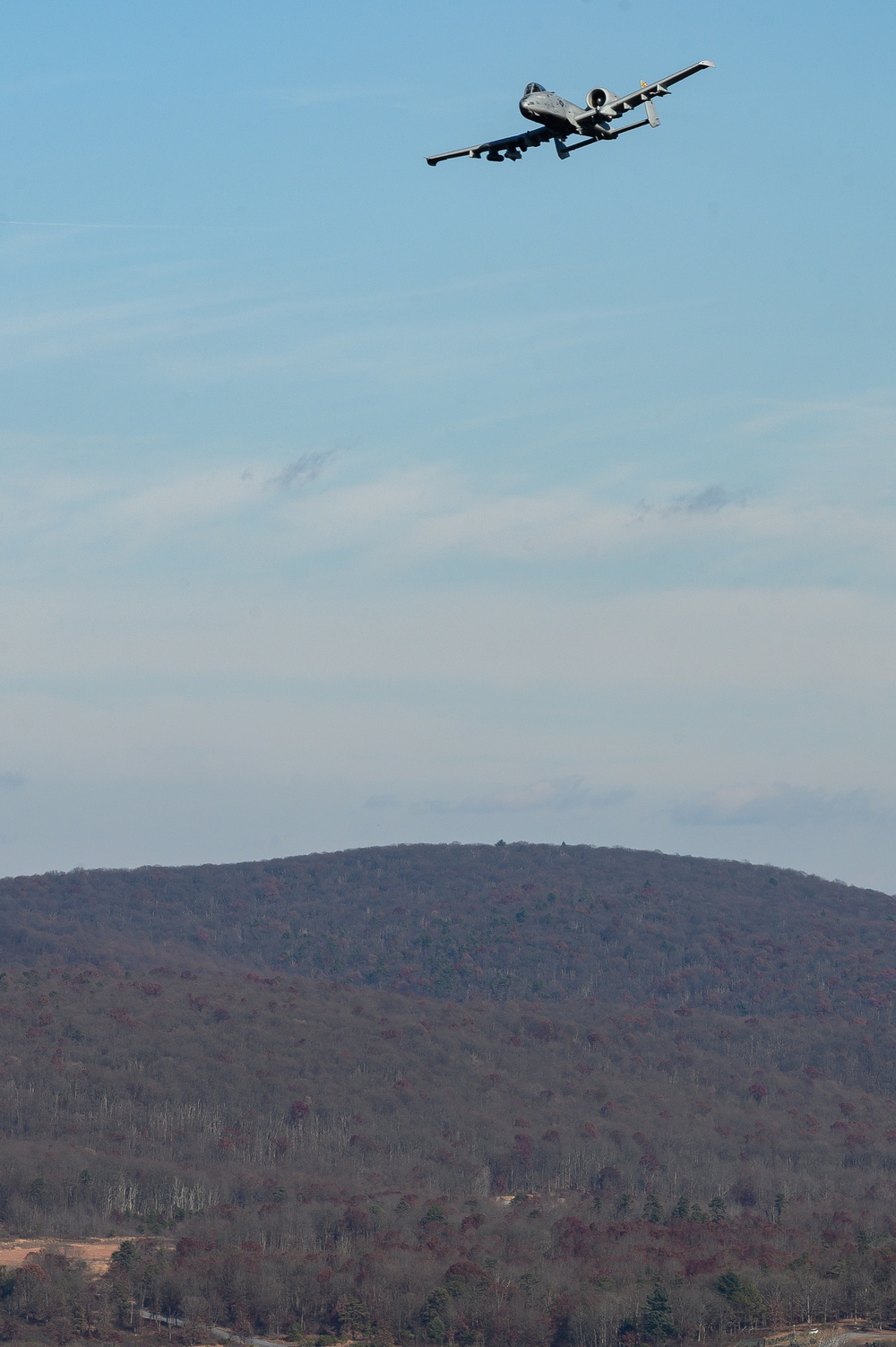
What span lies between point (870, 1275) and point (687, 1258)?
20421 millimetres

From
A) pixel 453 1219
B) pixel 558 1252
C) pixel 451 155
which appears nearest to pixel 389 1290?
pixel 558 1252

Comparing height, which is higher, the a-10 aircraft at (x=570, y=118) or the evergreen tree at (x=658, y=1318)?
the a-10 aircraft at (x=570, y=118)

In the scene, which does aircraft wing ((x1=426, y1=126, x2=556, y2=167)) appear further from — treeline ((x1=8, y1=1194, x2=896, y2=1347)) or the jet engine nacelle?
treeline ((x1=8, y1=1194, x2=896, y2=1347))

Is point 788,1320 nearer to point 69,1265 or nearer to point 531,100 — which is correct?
point 69,1265

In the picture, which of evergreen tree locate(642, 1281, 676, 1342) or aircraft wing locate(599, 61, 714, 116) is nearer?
aircraft wing locate(599, 61, 714, 116)

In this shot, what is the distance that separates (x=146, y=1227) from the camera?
16950 centimetres

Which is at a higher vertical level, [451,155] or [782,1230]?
[451,155]

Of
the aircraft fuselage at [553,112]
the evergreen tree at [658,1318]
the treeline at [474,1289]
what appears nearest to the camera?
the aircraft fuselage at [553,112]

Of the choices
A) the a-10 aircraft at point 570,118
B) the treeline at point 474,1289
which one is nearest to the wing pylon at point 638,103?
the a-10 aircraft at point 570,118

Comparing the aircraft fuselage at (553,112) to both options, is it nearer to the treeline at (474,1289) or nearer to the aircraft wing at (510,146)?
the aircraft wing at (510,146)

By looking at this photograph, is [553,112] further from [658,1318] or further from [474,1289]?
[474,1289]

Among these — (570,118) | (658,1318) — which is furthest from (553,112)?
(658,1318)

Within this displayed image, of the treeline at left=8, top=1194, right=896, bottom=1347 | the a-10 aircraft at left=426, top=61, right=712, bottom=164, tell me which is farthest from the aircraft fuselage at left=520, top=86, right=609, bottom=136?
the treeline at left=8, top=1194, right=896, bottom=1347

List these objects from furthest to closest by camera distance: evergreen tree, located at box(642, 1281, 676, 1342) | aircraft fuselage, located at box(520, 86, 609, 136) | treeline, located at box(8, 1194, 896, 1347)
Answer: treeline, located at box(8, 1194, 896, 1347), evergreen tree, located at box(642, 1281, 676, 1342), aircraft fuselage, located at box(520, 86, 609, 136)
